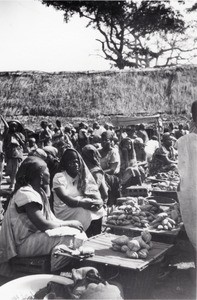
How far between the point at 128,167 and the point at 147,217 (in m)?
3.94

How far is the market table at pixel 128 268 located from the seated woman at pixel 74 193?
1136 mm

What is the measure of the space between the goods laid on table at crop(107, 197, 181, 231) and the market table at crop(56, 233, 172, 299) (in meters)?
0.80

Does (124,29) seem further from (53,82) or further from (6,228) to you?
(6,228)

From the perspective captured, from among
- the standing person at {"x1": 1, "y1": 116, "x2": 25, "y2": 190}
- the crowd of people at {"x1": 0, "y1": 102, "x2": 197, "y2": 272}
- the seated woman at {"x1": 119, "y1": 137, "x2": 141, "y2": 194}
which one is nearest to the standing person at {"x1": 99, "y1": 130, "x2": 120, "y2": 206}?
the crowd of people at {"x1": 0, "y1": 102, "x2": 197, "y2": 272}

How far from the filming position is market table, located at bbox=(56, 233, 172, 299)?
310cm

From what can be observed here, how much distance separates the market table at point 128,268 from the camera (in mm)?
3104

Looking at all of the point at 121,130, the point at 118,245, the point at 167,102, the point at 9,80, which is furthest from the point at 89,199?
the point at 9,80

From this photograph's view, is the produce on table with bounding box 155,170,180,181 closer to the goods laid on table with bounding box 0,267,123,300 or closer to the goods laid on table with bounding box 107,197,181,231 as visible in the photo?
the goods laid on table with bounding box 107,197,181,231

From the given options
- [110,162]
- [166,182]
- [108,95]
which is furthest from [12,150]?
[108,95]

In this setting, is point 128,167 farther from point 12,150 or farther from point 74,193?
point 74,193

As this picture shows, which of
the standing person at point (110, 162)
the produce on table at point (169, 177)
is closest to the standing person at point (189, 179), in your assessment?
the produce on table at point (169, 177)

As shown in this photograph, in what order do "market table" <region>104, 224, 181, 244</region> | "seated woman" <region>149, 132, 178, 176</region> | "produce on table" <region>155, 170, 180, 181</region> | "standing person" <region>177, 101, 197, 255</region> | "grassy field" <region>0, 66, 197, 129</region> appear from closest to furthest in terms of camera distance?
"standing person" <region>177, 101, 197, 255</region> → "market table" <region>104, 224, 181, 244</region> → "produce on table" <region>155, 170, 180, 181</region> → "seated woman" <region>149, 132, 178, 176</region> → "grassy field" <region>0, 66, 197, 129</region>

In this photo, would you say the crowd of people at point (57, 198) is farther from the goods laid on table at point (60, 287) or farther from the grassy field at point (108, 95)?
the grassy field at point (108, 95)

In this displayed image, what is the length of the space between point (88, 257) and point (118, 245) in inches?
13.6
